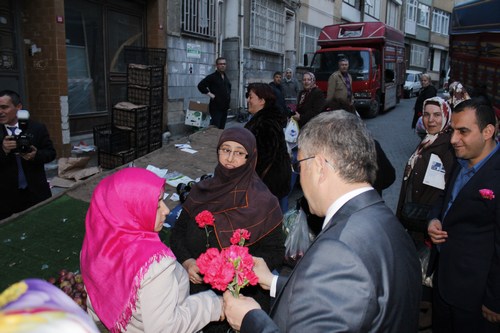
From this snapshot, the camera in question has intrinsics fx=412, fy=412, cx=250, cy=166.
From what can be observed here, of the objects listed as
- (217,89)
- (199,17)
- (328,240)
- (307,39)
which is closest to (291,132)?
(217,89)

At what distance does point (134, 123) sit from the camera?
7.94m

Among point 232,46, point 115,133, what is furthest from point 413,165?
point 232,46

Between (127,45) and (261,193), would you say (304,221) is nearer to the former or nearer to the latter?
(261,193)

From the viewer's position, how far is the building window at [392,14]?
120ft

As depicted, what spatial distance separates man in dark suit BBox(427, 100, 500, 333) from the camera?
2459mm


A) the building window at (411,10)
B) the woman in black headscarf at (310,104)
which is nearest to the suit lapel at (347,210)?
the woman in black headscarf at (310,104)

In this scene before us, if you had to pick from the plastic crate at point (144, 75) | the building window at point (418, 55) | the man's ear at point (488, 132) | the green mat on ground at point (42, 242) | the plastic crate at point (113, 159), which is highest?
the building window at point (418, 55)

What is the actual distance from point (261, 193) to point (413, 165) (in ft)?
4.96

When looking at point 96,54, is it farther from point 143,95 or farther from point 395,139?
point 395,139

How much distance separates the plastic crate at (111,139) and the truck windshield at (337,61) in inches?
382

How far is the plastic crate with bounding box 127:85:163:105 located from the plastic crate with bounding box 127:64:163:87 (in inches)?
3.5

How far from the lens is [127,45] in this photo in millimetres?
10344

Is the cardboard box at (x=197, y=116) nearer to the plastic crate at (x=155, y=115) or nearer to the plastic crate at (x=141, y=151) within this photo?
the plastic crate at (x=155, y=115)

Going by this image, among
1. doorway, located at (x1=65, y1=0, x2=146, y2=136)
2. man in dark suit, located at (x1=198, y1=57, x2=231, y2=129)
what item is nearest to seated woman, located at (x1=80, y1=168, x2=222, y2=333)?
doorway, located at (x1=65, y1=0, x2=146, y2=136)
